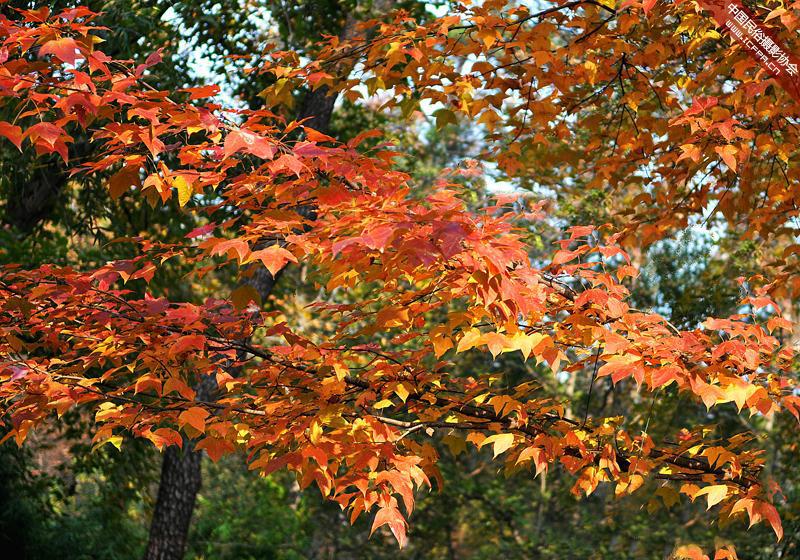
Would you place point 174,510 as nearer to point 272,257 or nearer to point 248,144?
point 272,257

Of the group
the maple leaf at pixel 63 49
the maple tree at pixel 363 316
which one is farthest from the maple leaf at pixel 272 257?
the maple leaf at pixel 63 49

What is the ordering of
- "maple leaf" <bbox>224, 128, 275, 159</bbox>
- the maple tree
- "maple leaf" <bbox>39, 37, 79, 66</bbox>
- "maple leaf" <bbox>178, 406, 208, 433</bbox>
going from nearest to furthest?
"maple leaf" <bbox>224, 128, 275, 159</bbox>, "maple leaf" <bbox>39, 37, 79, 66</bbox>, the maple tree, "maple leaf" <bbox>178, 406, 208, 433</bbox>

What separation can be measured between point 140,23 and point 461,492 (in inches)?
288

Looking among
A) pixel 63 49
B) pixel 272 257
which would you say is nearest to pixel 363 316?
pixel 272 257

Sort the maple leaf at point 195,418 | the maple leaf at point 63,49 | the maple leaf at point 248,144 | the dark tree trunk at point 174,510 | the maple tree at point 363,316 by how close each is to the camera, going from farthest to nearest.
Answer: the dark tree trunk at point 174,510 → the maple leaf at point 195,418 → the maple tree at point 363,316 → the maple leaf at point 63,49 → the maple leaf at point 248,144

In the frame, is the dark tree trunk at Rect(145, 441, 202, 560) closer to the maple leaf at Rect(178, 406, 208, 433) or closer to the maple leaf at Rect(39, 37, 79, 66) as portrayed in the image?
the maple leaf at Rect(178, 406, 208, 433)

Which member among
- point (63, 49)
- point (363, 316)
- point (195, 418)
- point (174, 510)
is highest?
point (63, 49)

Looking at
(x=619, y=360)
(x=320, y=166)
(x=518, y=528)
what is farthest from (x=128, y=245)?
(x=518, y=528)

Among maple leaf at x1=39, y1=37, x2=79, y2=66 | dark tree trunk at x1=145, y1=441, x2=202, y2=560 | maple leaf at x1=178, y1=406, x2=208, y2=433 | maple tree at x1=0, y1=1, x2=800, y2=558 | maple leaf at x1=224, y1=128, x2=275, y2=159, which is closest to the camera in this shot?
maple leaf at x1=224, y1=128, x2=275, y2=159

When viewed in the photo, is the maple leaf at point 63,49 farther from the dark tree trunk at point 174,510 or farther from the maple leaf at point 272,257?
the dark tree trunk at point 174,510

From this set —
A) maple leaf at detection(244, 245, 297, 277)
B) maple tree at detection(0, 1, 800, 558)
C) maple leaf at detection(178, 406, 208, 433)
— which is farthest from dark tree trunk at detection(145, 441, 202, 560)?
maple leaf at detection(244, 245, 297, 277)

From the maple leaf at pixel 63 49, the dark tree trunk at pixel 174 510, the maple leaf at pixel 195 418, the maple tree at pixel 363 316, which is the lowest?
the dark tree trunk at pixel 174 510

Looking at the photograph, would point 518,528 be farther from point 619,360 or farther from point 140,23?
point 619,360

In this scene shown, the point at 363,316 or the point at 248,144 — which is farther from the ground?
the point at 248,144
